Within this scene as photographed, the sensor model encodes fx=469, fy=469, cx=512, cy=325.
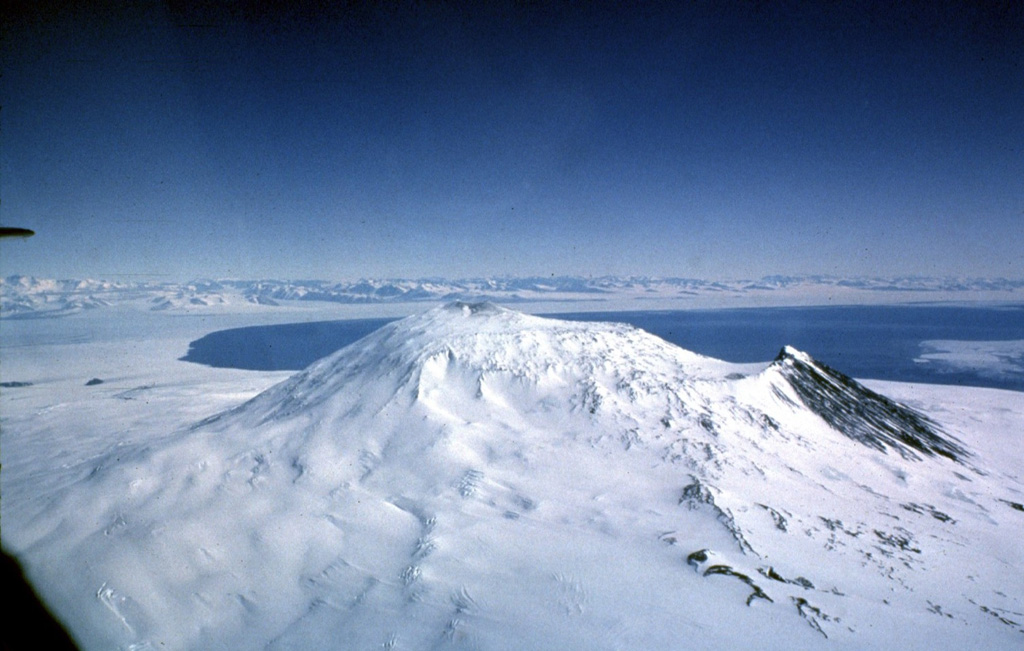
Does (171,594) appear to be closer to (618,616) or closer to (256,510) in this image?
(256,510)

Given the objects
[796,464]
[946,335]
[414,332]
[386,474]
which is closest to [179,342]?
[414,332]

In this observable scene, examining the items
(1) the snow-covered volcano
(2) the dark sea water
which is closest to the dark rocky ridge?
(1) the snow-covered volcano

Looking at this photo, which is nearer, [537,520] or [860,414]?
[537,520]

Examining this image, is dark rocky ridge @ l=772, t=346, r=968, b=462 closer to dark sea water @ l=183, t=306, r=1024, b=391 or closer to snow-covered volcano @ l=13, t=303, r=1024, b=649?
snow-covered volcano @ l=13, t=303, r=1024, b=649

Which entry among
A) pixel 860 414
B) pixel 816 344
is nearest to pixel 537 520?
pixel 860 414

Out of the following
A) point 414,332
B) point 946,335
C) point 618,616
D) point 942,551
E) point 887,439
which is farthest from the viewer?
point 946,335

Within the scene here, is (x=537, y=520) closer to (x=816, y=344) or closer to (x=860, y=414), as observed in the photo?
(x=860, y=414)
